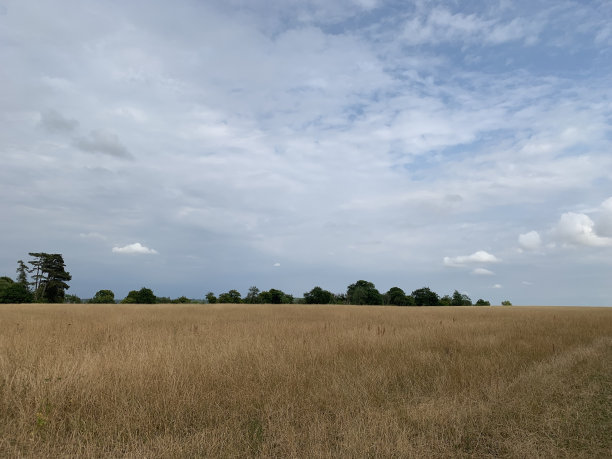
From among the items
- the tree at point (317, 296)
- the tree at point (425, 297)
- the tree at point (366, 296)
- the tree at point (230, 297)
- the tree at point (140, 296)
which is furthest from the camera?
the tree at point (425, 297)

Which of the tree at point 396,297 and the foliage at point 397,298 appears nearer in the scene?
the foliage at point 397,298

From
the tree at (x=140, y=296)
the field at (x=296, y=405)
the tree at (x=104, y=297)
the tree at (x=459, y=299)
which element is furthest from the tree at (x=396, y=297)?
the field at (x=296, y=405)

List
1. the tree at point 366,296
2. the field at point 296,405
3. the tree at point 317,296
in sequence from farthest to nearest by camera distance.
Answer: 1. the tree at point 366,296
2. the tree at point 317,296
3. the field at point 296,405

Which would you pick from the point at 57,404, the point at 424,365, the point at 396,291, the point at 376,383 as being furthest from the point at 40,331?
the point at 396,291

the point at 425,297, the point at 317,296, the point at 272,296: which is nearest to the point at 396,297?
the point at 425,297

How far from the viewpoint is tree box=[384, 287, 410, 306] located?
236 feet

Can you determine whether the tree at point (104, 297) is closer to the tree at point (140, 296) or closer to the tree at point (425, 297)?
the tree at point (140, 296)

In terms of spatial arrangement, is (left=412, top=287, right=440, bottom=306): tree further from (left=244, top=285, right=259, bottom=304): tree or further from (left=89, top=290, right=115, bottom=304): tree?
(left=89, top=290, right=115, bottom=304): tree

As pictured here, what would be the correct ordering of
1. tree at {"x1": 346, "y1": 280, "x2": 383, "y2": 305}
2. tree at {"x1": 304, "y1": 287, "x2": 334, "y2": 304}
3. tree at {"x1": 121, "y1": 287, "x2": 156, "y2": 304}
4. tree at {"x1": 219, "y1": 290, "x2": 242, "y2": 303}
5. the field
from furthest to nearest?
1. tree at {"x1": 346, "y1": 280, "x2": 383, "y2": 305}
2. tree at {"x1": 304, "y1": 287, "x2": 334, "y2": 304}
3. tree at {"x1": 219, "y1": 290, "x2": 242, "y2": 303}
4. tree at {"x1": 121, "y1": 287, "x2": 156, "y2": 304}
5. the field

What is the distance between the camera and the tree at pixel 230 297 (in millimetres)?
56031

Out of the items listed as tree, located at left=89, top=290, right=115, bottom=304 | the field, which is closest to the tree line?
tree, located at left=89, top=290, right=115, bottom=304

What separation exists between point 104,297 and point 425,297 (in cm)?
6005

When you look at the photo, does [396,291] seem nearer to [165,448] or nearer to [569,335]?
[569,335]

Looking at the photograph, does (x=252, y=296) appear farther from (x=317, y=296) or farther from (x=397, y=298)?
(x=397, y=298)
